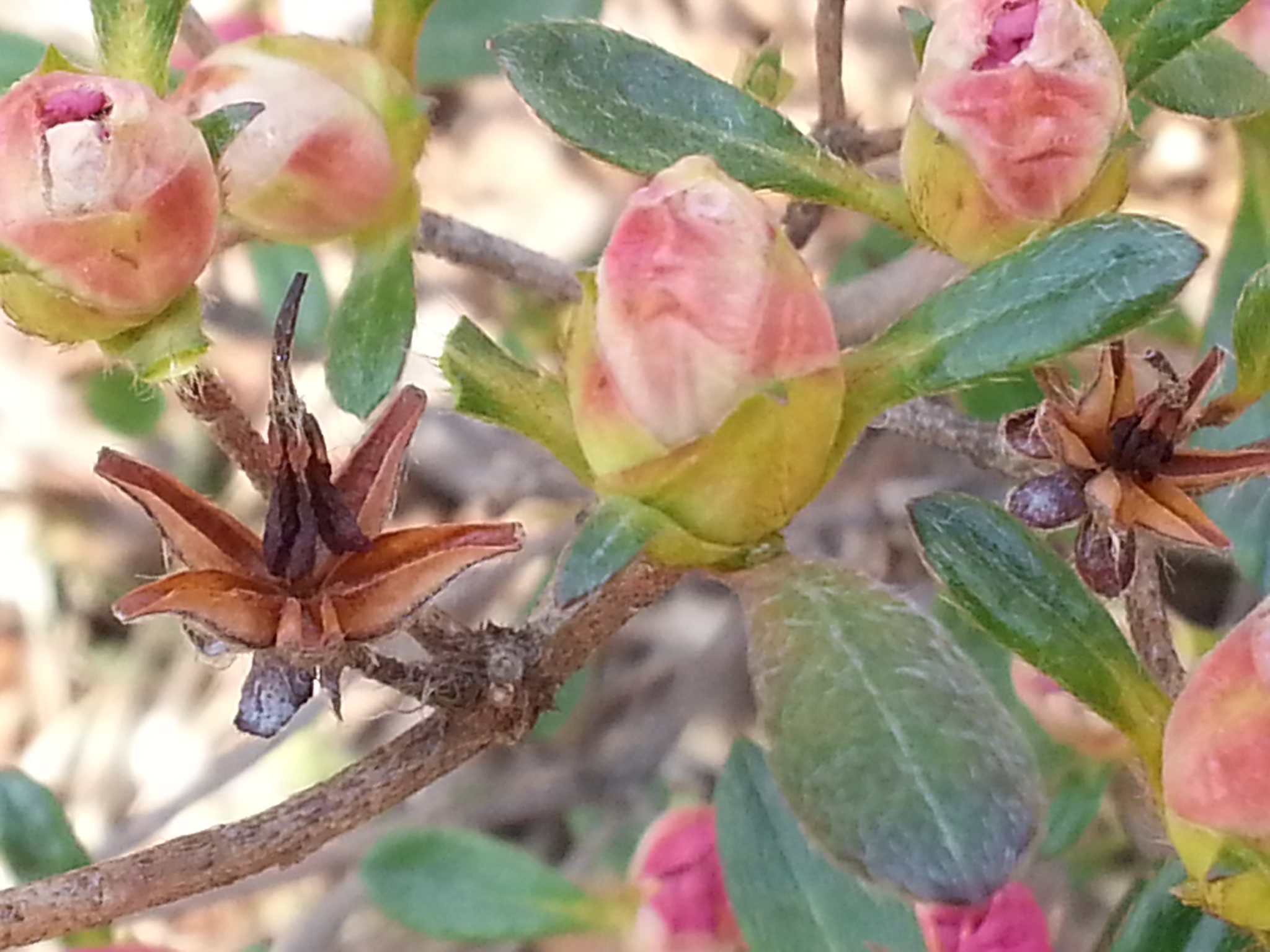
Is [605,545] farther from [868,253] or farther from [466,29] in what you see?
[868,253]

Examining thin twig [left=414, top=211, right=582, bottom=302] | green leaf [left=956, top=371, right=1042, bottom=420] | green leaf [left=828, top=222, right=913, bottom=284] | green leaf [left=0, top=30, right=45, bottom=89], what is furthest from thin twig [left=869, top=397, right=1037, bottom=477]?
green leaf [left=0, top=30, right=45, bottom=89]

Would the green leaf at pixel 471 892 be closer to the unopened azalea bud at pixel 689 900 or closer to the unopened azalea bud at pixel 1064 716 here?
the unopened azalea bud at pixel 689 900

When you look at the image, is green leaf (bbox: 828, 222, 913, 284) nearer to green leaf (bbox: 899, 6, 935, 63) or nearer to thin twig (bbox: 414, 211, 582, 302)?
thin twig (bbox: 414, 211, 582, 302)

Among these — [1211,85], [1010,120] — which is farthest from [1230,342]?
[1010,120]

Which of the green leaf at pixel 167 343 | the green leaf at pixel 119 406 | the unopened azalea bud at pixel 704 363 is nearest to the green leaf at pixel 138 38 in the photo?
the green leaf at pixel 167 343

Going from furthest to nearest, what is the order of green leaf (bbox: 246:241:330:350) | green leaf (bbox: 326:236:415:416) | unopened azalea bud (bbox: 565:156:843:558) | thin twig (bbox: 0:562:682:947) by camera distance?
1. green leaf (bbox: 246:241:330:350)
2. green leaf (bbox: 326:236:415:416)
3. thin twig (bbox: 0:562:682:947)
4. unopened azalea bud (bbox: 565:156:843:558)

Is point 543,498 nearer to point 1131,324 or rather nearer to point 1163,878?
point 1163,878

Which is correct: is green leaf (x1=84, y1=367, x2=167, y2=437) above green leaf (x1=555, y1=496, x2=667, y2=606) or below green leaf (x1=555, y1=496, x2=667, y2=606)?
below
